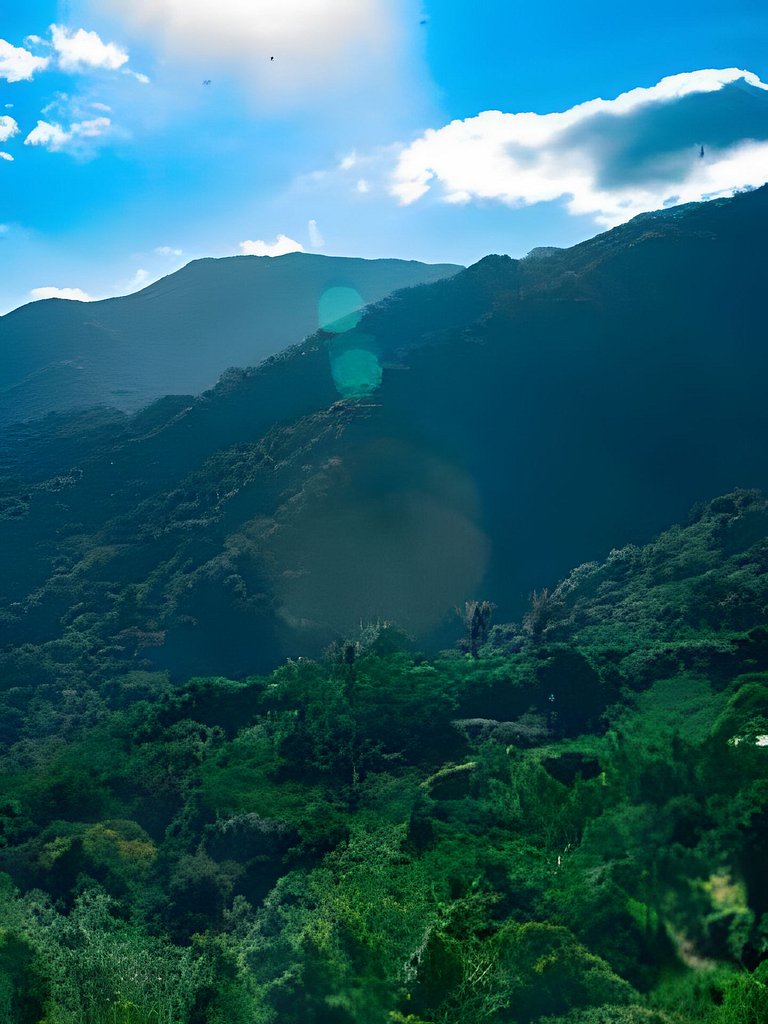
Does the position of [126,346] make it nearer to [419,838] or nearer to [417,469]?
[417,469]

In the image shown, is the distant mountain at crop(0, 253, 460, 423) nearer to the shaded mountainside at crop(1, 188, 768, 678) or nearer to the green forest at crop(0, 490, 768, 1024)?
the shaded mountainside at crop(1, 188, 768, 678)

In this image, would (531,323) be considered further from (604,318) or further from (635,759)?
(635,759)

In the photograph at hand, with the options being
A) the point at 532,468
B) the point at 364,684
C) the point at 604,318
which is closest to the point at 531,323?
the point at 604,318

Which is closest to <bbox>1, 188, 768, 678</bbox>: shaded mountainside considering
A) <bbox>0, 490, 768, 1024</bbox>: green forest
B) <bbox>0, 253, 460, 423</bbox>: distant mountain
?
<bbox>0, 490, 768, 1024</bbox>: green forest

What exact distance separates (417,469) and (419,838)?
49757 mm

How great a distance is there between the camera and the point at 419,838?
27266 millimetres

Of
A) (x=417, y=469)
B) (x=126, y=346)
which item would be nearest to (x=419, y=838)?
(x=417, y=469)

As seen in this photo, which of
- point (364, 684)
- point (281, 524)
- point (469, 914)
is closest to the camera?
point (469, 914)

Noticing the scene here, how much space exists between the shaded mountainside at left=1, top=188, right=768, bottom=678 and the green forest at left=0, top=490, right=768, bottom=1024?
1573 cm

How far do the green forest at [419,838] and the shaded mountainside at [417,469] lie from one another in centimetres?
1573

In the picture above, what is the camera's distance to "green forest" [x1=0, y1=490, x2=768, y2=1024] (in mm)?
19188

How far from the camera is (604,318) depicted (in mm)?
88625

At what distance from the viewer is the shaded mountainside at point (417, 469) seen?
64312 millimetres

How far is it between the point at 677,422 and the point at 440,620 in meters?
34.2
